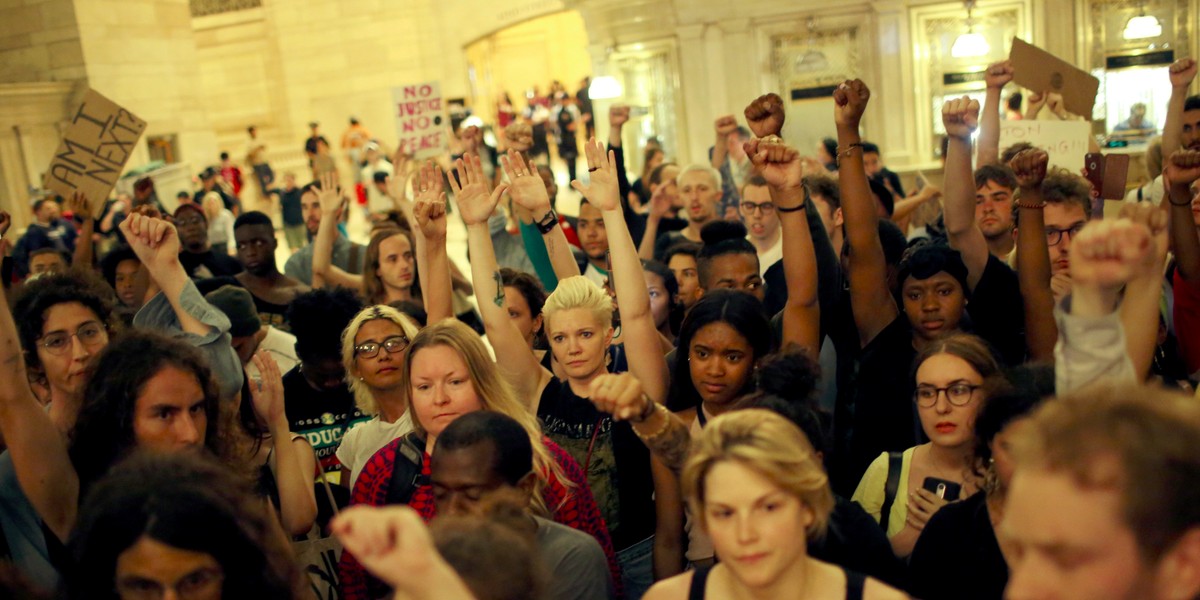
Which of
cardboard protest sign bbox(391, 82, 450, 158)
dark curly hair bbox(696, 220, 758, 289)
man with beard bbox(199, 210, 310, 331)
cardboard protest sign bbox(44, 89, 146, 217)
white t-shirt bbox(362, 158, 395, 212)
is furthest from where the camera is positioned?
white t-shirt bbox(362, 158, 395, 212)

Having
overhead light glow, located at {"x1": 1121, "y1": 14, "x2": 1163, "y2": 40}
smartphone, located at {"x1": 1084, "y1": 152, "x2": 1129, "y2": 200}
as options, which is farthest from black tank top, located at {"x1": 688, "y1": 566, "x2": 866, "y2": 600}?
overhead light glow, located at {"x1": 1121, "y1": 14, "x2": 1163, "y2": 40}

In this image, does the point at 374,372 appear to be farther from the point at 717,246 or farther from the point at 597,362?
the point at 717,246

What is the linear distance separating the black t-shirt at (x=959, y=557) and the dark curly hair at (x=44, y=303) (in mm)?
3066

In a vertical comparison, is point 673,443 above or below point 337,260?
below

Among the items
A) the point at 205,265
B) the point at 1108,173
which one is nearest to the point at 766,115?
the point at 1108,173

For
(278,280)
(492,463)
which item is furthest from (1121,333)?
(278,280)

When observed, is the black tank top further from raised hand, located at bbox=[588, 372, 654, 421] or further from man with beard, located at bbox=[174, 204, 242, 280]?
man with beard, located at bbox=[174, 204, 242, 280]

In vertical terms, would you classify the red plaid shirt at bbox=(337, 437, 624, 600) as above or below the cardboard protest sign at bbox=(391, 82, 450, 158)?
A: below

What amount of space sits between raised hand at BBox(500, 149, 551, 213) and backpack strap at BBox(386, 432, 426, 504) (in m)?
1.56

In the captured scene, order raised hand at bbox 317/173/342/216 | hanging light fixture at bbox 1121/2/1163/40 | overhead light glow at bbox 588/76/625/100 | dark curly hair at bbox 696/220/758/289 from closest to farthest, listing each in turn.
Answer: dark curly hair at bbox 696/220/758/289
raised hand at bbox 317/173/342/216
hanging light fixture at bbox 1121/2/1163/40
overhead light glow at bbox 588/76/625/100

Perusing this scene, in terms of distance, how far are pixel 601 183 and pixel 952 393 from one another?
1499 millimetres

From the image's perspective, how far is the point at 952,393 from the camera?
3.24 metres

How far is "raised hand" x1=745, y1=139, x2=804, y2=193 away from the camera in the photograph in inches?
150

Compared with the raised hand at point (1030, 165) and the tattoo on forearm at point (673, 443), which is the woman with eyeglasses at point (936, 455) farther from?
the raised hand at point (1030, 165)
